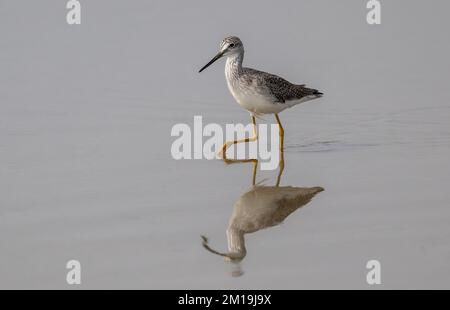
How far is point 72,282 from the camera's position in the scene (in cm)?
665

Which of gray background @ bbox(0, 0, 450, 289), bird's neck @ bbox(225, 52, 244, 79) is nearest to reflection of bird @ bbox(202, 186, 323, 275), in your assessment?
gray background @ bbox(0, 0, 450, 289)

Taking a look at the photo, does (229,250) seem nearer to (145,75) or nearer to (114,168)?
(114,168)

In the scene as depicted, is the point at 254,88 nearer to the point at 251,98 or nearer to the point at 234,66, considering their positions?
the point at 251,98

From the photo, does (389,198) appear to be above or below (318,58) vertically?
below

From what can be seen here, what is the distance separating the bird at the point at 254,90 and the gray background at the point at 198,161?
0.55 m

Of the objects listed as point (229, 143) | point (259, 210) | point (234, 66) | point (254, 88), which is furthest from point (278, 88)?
point (259, 210)

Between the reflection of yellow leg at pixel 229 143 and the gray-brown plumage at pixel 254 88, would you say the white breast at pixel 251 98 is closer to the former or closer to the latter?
the gray-brown plumage at pixel 254 88

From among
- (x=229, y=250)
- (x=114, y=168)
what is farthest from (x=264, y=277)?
(x=114, y=168)

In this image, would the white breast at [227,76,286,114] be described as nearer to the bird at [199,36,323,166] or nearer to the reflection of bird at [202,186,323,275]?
the bird at [199,36,323,166]

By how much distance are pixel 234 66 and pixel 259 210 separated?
363cm

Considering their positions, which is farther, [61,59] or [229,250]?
[61,59]

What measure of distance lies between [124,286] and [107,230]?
49.3 inches

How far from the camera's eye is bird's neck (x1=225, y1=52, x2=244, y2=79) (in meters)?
11.7

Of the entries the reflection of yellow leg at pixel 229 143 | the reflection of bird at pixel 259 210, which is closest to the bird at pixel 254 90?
the reflection of yellow leg at pixel 229 143
